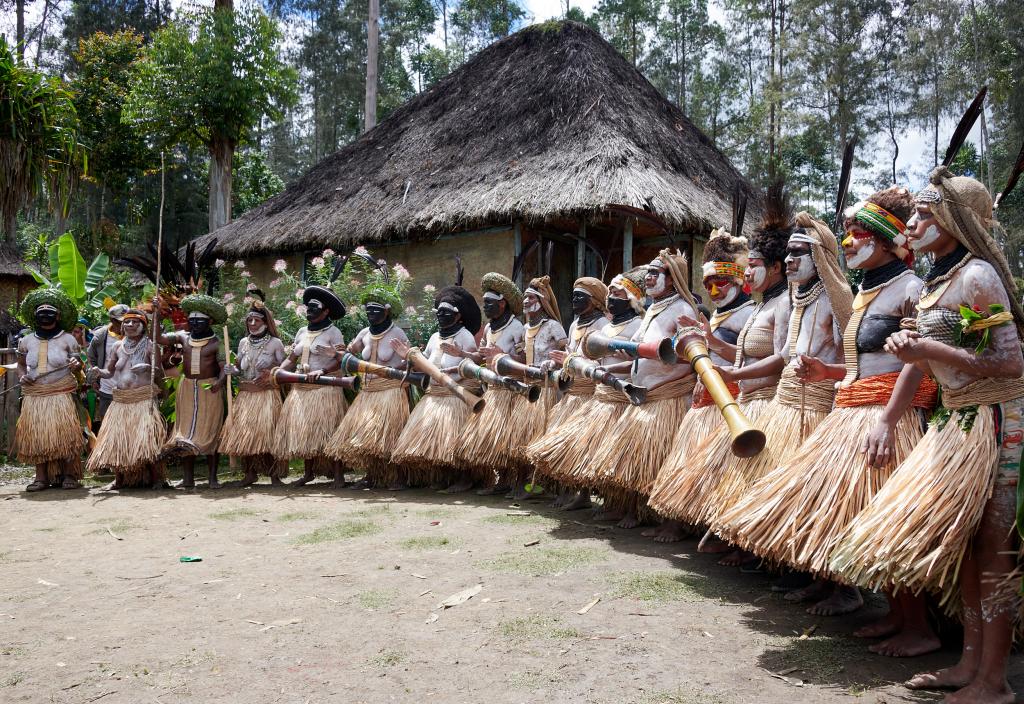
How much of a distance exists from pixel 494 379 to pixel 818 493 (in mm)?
3122

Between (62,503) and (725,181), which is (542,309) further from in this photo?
(725,181)

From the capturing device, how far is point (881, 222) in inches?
114

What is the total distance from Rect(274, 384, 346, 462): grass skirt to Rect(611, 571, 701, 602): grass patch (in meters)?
3.66

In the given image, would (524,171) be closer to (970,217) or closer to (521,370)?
(521,370)

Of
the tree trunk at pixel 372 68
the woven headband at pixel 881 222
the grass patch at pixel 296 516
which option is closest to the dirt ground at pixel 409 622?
the grass patch at pixel 296 516

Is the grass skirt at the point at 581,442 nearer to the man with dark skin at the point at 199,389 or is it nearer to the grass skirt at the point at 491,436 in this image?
the grass skirt at the point at 491,436

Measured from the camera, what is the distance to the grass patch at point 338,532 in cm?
447

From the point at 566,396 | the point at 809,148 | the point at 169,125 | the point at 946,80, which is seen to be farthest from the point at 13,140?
the point at 946,80

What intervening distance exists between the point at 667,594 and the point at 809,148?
2201 cm

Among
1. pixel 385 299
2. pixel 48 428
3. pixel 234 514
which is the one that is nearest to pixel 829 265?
pixel 385 299

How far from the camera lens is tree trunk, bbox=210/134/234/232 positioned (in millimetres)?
15211

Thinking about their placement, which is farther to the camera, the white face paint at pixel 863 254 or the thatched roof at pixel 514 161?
the thatched roof at pixel 514 161

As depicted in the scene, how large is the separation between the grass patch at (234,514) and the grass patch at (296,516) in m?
0.25

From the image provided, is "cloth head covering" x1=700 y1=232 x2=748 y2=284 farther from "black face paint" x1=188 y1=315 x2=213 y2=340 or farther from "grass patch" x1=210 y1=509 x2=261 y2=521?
"black face paint" x1=188 y1=315 x2=213 y2=340
